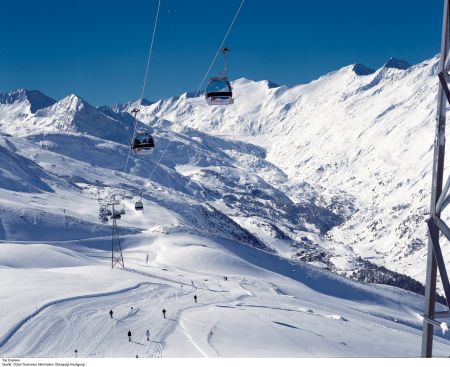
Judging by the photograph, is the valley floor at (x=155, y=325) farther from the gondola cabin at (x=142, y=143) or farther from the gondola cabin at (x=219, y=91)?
the gondola cabin at (x=219, y=91)

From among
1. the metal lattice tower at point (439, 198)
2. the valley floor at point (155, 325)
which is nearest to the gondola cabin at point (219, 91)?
the valley floor at point (155, 325)

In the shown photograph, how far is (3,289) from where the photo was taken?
48656 mm

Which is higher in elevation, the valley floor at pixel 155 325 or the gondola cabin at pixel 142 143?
the gondola cabin at pixel 142 143

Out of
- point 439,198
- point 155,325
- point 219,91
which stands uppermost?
point 219,91

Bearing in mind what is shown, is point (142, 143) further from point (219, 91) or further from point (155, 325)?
point (155, 325)

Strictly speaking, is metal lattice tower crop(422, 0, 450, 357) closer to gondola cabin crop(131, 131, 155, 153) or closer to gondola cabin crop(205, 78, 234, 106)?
gondola cabin crop(205, 78, 234, 106)

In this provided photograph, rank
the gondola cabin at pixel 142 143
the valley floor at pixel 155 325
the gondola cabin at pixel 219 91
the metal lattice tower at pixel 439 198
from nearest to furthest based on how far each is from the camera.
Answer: the metal lattice tower at pixel 439 198 < the gondola cabin at pixel 219 91 < the valley floor at pixel 155 325 < the gondola cabin at pixel 142 143

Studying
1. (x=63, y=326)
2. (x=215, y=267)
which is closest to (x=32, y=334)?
(x=63, y=326)

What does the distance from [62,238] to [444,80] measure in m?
173

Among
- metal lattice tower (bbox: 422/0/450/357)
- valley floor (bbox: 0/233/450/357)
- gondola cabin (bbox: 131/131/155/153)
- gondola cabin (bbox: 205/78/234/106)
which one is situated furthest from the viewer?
gondola cabin (bbox: 131/131/155/153)

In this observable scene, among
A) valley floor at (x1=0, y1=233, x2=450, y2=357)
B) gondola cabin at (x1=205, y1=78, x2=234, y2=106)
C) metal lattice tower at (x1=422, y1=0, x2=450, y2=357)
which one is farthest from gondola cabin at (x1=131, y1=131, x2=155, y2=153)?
metal lattice tower at (x1=422, y1=0, x2=450, y2=357)

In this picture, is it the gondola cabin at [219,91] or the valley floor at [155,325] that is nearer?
the gondola cabin at [219,91]

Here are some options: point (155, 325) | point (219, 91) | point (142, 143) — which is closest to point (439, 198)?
point (219, 91)

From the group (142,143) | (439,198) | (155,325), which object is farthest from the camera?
(155,325)
